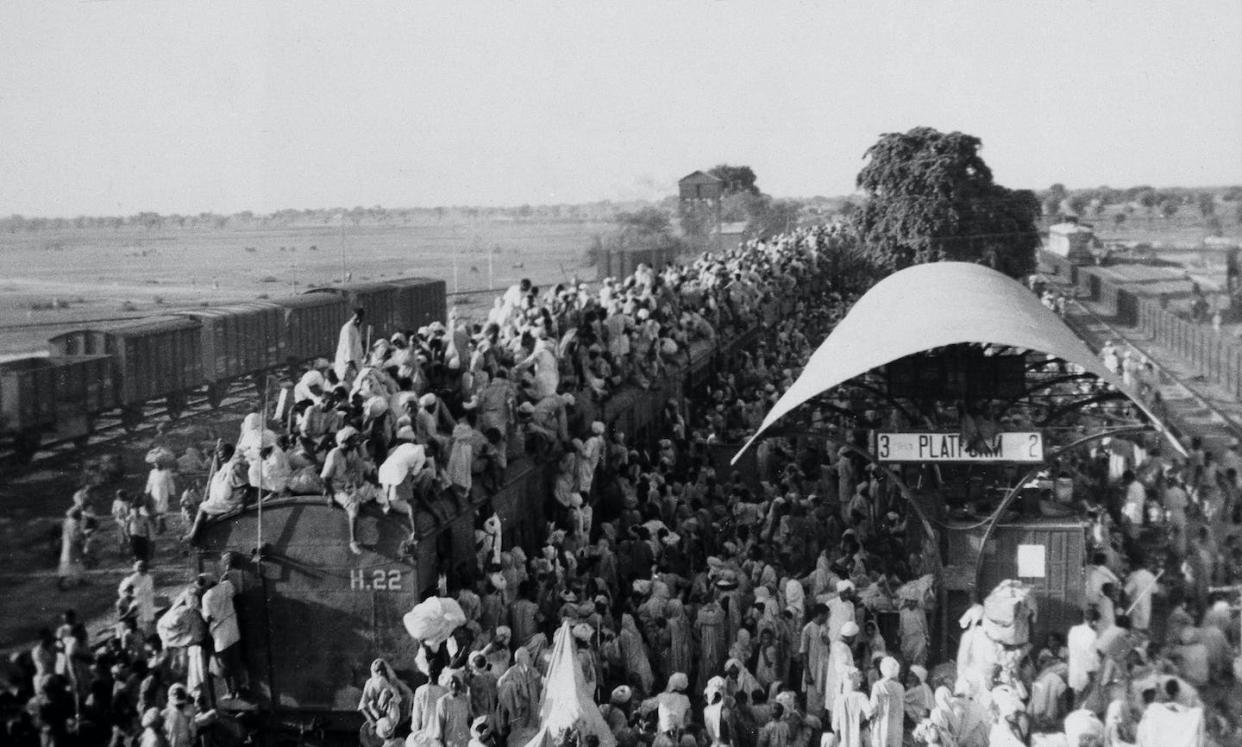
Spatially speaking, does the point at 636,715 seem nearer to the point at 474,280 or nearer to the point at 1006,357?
the point at 1006,357

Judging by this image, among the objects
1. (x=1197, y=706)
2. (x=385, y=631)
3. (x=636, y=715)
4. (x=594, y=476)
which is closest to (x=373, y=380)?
(x=385, y=631)

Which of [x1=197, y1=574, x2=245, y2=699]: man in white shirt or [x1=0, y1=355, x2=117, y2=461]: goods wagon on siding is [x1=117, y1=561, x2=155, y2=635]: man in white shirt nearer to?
[x1=197, y1=574, x2=245, y2=699]: man in white shirt

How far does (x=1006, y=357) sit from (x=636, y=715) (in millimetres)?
6022

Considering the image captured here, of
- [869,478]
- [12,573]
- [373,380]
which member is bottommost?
[12,573]

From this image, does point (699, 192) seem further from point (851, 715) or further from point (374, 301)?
Answer: point (851, 715)

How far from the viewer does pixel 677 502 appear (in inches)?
599

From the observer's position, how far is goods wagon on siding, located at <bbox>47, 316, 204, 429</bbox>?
792 inches

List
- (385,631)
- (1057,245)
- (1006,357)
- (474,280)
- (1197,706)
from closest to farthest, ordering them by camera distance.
A: (1197,706) < (385,631) < (1006,357) < (474,280) < (1057,245)

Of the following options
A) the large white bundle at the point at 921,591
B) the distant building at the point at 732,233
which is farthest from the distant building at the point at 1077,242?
→ the large white bundle at the point at 921,591

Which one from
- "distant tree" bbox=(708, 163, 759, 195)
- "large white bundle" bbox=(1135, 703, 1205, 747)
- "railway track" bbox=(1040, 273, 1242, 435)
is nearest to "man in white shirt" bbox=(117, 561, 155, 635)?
"large white bundle" bbox=(1135, 703, 1205, 747)

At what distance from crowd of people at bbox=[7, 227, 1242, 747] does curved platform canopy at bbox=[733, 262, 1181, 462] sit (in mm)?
1844

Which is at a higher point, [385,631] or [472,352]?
[472,352]

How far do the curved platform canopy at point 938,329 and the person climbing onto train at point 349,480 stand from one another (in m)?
4.14

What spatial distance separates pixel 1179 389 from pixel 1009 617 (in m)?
20.8
